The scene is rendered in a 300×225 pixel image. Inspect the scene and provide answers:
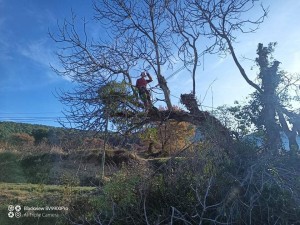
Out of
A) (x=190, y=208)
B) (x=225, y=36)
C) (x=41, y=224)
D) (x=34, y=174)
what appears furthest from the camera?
(x=34, y=174)

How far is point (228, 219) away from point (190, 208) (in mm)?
928

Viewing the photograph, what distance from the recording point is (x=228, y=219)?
646cm

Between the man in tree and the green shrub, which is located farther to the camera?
the green shrub

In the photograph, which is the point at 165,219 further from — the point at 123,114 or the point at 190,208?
the point at 123,114

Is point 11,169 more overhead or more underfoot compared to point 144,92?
more underfoot

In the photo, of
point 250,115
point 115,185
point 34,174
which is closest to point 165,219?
point 115,185

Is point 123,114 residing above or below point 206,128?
above

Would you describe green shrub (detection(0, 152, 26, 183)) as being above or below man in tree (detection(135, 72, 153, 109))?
below

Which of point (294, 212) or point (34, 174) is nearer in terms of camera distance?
point (294, 212)

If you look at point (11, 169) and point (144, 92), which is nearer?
point (144, 92)

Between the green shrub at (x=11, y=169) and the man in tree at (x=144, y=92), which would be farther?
the green shrub at (x=11, y=169)

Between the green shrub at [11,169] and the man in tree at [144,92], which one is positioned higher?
the man in tree at [144,92]

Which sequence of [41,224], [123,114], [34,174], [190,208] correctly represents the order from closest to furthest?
[190,208] < [41,224] < [123,114] < [34,174]

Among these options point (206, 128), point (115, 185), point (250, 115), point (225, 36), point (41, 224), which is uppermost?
point (225, 36)
